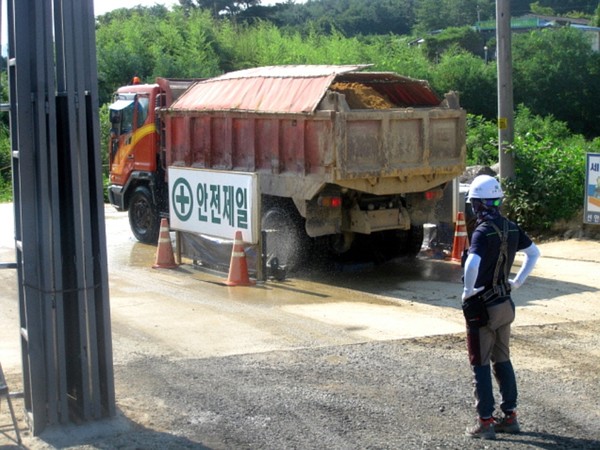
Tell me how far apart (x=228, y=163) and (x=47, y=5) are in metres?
7.96

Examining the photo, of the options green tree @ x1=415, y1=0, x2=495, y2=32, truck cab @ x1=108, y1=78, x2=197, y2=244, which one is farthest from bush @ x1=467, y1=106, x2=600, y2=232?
green tree @ x1=415, y1=0, x2=495, y2=32

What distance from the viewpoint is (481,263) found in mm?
6453

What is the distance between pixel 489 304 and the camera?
21.2 feet

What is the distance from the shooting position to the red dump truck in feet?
41.3

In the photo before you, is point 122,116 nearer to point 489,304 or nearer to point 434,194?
point 434,194

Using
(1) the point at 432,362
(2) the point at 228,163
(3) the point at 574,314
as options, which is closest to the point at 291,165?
(2) the point at 228,163

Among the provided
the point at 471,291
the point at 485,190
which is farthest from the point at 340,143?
the point at 471,291

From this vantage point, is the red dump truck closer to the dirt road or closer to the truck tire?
the truck tire

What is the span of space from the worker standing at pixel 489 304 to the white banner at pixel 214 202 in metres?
6.48

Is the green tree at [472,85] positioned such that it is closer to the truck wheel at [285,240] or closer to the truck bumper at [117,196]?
the truck bumper at [117,196]

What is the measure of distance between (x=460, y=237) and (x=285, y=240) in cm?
268

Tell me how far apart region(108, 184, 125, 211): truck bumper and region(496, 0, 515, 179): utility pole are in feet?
22.2

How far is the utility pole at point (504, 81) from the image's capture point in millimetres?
16266

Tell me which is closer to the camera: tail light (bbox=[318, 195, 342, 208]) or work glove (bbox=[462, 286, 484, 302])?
work glove (bbox=[462, 286, 484, 302])
